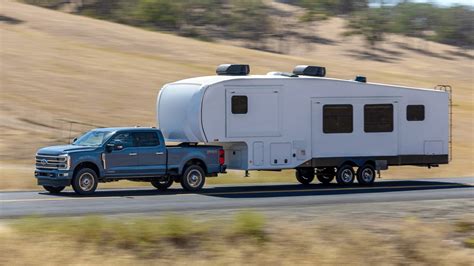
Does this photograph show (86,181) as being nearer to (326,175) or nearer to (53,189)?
(53,189)

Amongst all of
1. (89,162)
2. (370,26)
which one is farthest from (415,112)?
(370,26)

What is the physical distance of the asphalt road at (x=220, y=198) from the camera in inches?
800

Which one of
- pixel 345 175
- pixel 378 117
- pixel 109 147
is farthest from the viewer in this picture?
pixel 378 117

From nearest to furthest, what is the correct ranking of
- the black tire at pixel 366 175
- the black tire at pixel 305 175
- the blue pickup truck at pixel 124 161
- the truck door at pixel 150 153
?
the blue pickup truck at pixel 124 161, the truck door at pixel 150 153, the black tire at pixel 366 175, the black tire at pixel 305 175

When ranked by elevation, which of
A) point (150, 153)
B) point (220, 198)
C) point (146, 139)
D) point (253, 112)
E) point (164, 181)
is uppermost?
point (253, 112)

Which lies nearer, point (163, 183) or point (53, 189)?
point (53, 189)

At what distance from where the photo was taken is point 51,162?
78.4 feet

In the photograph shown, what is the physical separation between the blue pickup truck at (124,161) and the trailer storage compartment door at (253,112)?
0.82m

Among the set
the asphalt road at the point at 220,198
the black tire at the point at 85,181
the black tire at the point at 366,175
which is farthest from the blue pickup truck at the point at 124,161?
the black tire at the point at 366,175

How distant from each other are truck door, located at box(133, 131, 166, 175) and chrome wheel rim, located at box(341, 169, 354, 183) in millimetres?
5799

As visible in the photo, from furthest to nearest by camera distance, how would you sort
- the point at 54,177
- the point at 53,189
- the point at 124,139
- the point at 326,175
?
1. the point at 326,175
2. the point at 124,139
3. the point at 53,189
4. the point at 54,177

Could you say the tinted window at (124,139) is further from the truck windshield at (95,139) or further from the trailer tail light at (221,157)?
the trailer tail light at (221,157)

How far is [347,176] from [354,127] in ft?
4.78

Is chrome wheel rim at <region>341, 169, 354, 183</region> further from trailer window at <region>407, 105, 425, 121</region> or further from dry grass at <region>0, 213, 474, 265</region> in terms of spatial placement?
dry grass at <region>0, 213, 474, 265</region>
